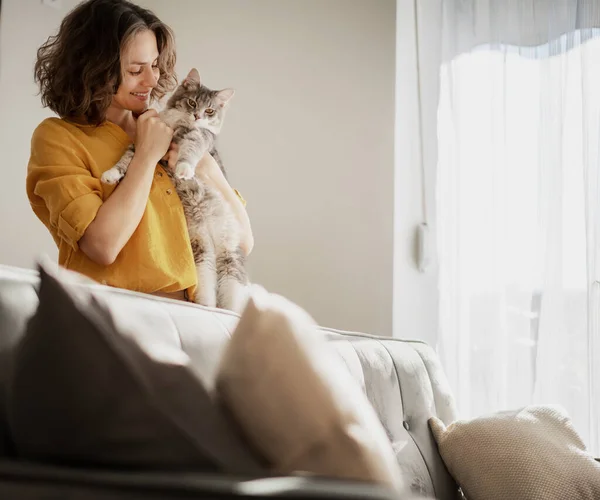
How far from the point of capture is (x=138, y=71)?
1.72 metres

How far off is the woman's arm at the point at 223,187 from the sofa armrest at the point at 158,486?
56.0 inches

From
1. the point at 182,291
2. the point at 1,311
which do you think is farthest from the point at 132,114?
the point at 1,311

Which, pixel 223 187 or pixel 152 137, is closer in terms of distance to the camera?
pixel 152 137

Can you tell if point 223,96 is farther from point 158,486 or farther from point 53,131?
point 158,486

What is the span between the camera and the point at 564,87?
3.00 metres

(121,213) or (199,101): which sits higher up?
(199,101)

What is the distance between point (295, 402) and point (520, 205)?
261cm

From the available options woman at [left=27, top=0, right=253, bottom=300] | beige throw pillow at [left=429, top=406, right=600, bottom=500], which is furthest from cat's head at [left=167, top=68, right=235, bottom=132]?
beige throw pillow at [left=429, top=406, right=600, bottom=500]

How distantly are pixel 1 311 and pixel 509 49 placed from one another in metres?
2.87

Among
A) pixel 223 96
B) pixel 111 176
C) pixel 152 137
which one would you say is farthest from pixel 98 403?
pixel 223 96

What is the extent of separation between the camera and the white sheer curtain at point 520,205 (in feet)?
9.61

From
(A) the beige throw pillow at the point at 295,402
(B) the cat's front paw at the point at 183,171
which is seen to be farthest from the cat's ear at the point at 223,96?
(A) the beige throw pillow at the point at 295,402

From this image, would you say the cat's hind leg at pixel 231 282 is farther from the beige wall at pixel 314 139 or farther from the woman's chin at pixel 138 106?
the beige wall at pixel 314 139

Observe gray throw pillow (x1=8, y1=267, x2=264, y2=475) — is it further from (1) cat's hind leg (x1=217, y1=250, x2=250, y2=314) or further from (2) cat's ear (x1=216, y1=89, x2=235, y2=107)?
(2) cat's ear (x1=216, y1=89, x2=235, y2=107)
